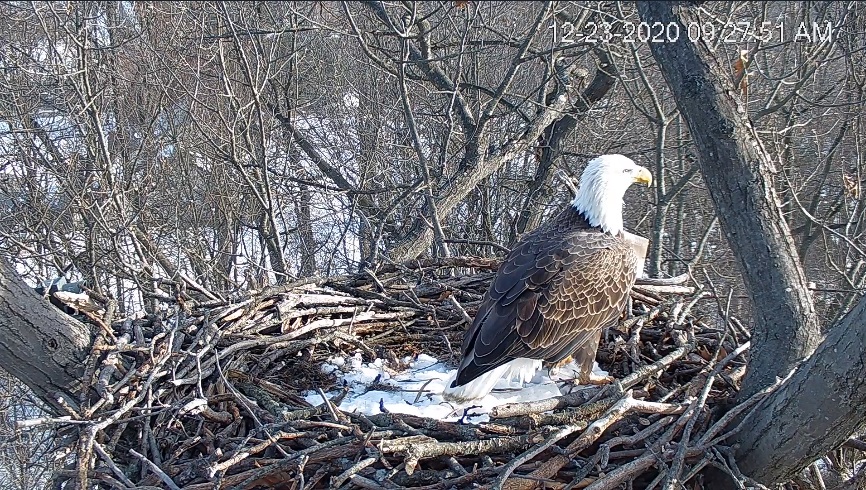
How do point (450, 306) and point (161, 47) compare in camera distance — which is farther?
point (161, 47)

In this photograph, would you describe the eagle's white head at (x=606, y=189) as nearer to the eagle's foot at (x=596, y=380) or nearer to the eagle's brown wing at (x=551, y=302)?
the eagle's brown wing at (x=551, y=302)

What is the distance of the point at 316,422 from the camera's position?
8.11 feet

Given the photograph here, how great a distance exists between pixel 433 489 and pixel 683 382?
1.40 m

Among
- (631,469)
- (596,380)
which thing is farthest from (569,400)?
(596,380)

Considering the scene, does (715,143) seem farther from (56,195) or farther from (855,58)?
(56,195)

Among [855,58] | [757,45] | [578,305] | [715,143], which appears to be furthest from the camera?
[855,58]

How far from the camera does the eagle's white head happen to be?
3.62 metres

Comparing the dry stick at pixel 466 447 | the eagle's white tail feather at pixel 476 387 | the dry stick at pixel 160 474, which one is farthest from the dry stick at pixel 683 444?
the dry stick at pixel 160 474

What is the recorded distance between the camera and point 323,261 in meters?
7.53

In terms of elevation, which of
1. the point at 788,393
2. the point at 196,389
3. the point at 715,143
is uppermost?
the point at 715,143

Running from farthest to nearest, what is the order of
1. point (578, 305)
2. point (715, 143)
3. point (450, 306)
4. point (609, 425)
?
1. point (450, 306)
2. point (578, 305)
3. point (609, 425)
4. point (715, 143)

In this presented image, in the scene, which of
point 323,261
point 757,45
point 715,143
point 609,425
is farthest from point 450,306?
point 323,261

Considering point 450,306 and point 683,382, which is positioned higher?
point 450,306

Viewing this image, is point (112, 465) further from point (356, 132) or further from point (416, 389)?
point (356, 132)
